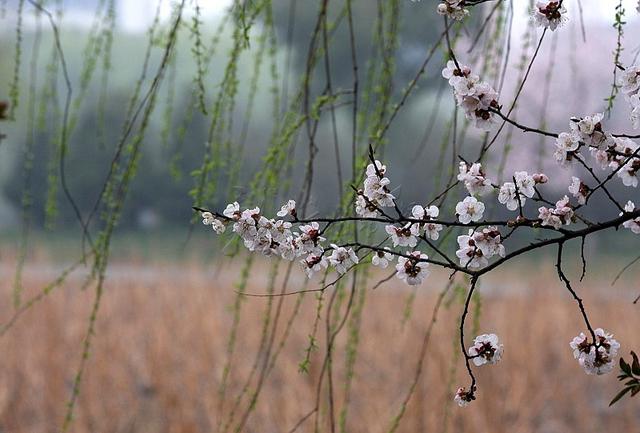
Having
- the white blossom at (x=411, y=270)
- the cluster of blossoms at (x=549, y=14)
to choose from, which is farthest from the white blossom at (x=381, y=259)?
the cluster of blossoms at (x=549, y=14)

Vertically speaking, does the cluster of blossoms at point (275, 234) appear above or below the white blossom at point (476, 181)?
below

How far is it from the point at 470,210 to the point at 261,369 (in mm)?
1201

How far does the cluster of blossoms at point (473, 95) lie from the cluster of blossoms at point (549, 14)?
0.29 ft

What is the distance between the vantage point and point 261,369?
1821mm

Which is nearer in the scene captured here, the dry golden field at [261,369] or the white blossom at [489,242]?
the white blossom at [489,242]

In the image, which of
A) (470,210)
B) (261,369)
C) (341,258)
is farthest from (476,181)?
(261,369)

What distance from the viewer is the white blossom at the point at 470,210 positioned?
2.22 feet

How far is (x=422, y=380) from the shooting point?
227 centimetres

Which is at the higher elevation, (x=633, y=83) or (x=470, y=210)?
(x=633, y=83)

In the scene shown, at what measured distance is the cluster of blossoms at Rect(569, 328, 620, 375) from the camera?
71 cm

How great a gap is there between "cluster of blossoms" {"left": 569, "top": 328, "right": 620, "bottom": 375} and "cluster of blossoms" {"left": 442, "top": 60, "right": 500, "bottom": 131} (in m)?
0.20

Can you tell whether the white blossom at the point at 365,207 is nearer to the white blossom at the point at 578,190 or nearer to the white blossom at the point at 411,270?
the white blossom at the point at 411,270

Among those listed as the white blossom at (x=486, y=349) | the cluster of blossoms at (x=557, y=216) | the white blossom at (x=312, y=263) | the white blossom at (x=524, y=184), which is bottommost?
the white blossom at (x=486, y=349)

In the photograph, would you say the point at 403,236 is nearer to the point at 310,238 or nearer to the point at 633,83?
the point at 310,238
